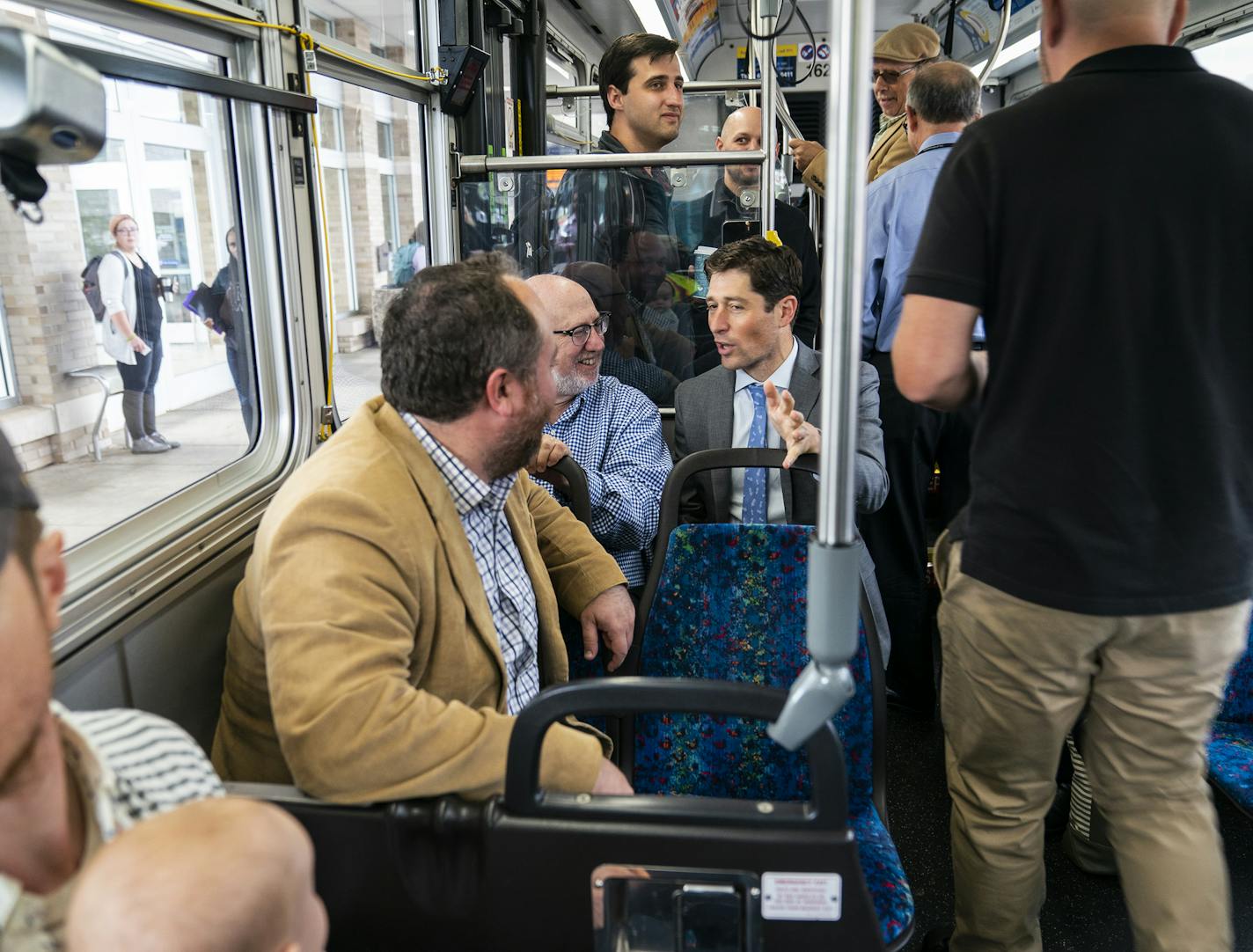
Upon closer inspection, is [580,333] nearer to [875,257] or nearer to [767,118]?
[767,118]

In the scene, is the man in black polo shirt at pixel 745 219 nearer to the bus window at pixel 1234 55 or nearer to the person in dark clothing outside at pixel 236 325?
the person in dark clothing outside at pixel 236 325

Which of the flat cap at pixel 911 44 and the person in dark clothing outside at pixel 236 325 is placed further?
the flat cap at pixel 911 44

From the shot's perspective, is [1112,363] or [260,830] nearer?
[260,830]

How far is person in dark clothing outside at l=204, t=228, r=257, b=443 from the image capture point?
2225 millimetres

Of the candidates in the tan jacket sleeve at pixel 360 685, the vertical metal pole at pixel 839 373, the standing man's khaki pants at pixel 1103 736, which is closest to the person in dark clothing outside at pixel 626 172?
the standing man's khaki pants at pixel 1103 736

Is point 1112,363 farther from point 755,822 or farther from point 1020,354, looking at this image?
point 755,822

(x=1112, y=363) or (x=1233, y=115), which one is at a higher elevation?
(x=1233, y=115)

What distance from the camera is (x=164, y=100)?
6.32ft

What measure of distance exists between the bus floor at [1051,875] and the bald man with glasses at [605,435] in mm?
989

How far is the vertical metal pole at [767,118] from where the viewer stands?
114 inches

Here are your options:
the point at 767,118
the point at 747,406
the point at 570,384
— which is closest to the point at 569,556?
the point at 570,384

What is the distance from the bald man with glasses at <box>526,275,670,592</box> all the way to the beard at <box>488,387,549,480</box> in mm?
681

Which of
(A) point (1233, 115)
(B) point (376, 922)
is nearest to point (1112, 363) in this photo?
(A) point (1233, 115)

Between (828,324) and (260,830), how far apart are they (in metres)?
0.59
